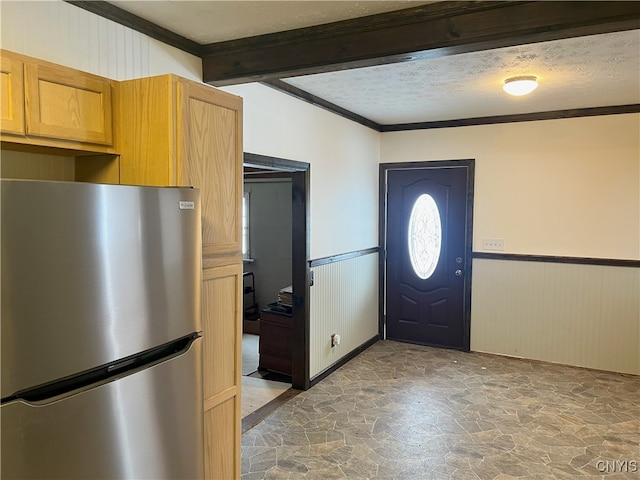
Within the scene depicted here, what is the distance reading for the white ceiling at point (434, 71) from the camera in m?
2.21

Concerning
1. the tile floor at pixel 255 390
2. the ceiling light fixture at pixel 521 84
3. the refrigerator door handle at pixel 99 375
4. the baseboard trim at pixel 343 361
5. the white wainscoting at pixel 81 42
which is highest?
the ceiling light fixture at pixel 521 84

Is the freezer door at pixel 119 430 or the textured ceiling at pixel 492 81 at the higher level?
the textured ceiling at pixel 492 81

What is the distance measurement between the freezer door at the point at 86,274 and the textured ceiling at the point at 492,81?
2098 mm

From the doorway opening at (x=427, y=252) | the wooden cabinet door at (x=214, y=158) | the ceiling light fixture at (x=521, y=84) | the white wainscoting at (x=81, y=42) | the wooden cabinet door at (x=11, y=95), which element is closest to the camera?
the wooden cabinet door at (x=11, y=95)

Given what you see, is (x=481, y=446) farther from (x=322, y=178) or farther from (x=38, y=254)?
(x=38, y=254)

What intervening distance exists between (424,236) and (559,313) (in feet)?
5.10

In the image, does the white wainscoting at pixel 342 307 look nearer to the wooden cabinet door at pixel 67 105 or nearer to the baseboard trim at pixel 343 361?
the baseboard trim at pixel 343 361

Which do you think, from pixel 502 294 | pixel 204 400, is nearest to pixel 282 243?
pixel 502 294

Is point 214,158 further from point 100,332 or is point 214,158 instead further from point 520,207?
point 520,207

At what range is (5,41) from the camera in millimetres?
1793

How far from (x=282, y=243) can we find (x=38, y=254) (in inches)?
199

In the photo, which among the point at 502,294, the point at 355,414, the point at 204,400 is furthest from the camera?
the point at 502,294

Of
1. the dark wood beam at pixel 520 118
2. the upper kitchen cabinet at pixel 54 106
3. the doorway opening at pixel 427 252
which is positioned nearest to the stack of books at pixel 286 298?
the doorway opening at pixel 427 252

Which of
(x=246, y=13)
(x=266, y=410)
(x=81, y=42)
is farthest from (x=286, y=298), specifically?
(x=81, y=42)
